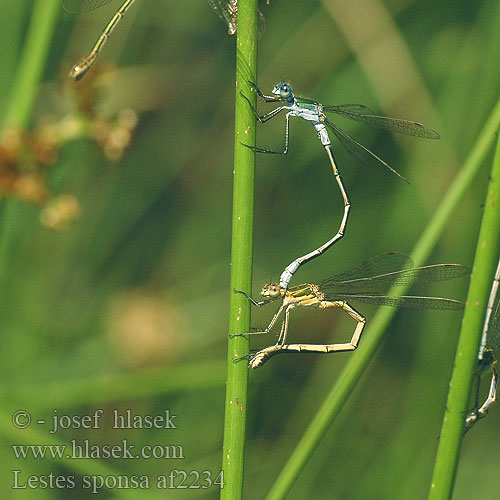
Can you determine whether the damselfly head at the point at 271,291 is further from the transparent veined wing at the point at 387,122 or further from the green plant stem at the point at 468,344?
the green plant stem at the point at 468,344

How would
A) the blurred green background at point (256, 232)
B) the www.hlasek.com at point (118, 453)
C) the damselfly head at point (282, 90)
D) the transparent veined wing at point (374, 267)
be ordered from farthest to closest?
1. the blurred green background at point (256, 232)
2. the www.hlasek.com at point (118, 453)
3. the transparent veined wing at point (374, 267)
4. the damselfly head at point (282, 90)

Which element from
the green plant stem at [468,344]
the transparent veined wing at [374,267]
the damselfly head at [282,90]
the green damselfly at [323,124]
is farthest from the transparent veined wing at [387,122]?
the green plant stem at [468,344]

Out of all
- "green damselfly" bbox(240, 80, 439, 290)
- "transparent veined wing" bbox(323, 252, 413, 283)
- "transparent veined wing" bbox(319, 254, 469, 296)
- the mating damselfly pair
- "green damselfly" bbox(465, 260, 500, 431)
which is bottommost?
"green damselfly" bbox(465, 260, 500, 431)

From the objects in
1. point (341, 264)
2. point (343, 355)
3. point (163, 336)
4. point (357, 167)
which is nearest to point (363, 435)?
point (343, 355)

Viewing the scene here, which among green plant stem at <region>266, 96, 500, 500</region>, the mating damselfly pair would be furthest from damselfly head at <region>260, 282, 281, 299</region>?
the mating damselfly pair

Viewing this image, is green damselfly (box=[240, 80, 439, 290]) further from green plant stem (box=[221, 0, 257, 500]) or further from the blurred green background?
the blurred green background
